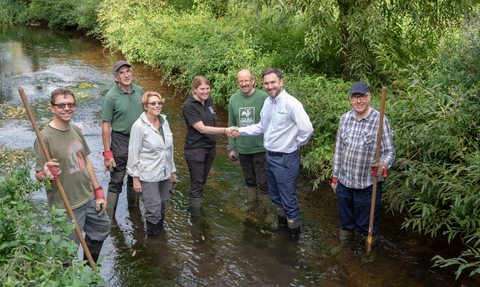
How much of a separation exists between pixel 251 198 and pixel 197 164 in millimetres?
1050

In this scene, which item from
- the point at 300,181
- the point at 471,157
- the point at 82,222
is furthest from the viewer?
the point at 300,181

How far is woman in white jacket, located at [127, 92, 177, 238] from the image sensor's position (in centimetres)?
452

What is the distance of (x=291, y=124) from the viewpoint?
468 cm

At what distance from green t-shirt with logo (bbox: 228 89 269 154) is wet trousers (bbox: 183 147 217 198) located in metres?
0.44

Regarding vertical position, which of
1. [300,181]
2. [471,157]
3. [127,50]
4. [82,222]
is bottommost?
[300,181]

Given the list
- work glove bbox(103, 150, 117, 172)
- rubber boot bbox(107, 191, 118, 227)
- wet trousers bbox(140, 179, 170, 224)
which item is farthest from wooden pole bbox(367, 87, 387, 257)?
rubber boot bbox(107, 191, 118, 227)

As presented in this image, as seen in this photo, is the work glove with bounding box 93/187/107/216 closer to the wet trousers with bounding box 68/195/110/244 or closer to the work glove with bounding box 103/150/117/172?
the wet trousers with bounding box 68/195/110/244

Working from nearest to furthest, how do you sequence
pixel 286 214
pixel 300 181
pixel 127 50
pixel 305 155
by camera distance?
1. pixel 286 214
2. pixel 300 181
3. pixel 305 155
4. pixel 127 50

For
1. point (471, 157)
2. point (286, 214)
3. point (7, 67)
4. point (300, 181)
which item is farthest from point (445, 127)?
point (7, 67)

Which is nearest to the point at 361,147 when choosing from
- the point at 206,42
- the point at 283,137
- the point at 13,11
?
the point at 283,137

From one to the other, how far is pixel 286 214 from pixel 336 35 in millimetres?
4725

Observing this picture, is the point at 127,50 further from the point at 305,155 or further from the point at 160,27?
the point at 305,155

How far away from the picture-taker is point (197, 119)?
200 inches

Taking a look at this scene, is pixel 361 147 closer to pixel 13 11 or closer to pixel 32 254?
pixel 32 254
